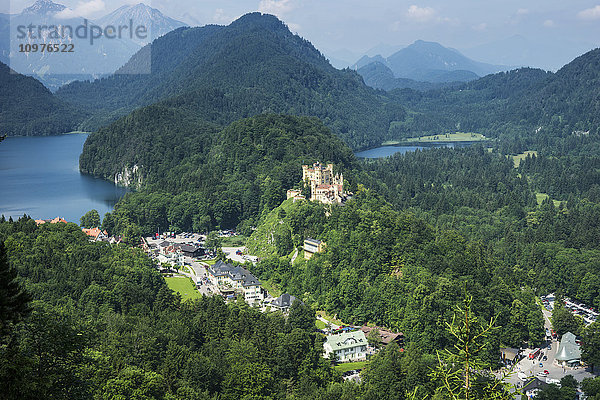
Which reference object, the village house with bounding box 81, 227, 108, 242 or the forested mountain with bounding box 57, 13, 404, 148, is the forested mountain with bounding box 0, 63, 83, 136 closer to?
the forested mountain with bounding box 57, 13, 404, 148

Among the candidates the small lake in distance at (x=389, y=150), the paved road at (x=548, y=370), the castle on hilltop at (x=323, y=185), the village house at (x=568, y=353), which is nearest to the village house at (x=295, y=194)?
the castle on hilltop at (x=323, y=185)

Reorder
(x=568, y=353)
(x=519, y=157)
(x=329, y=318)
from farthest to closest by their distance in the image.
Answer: (x=519, y=157), (x=329, y=318), (x=568, y=353)

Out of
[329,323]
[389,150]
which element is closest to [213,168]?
[329,323]

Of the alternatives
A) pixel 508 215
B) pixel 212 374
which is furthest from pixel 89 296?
pixel 508 215

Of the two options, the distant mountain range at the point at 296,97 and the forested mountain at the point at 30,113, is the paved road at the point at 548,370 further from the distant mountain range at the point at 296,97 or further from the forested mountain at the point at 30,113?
the forested mountain at the point at 30,113

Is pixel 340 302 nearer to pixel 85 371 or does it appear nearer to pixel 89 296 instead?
pixel 89 296

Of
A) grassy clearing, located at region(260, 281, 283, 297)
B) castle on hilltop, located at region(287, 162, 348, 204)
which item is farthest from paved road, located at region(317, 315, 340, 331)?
castle on hilltop, located at region(287, 162, 348, 204)

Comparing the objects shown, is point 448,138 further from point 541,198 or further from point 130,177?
point 130,177
